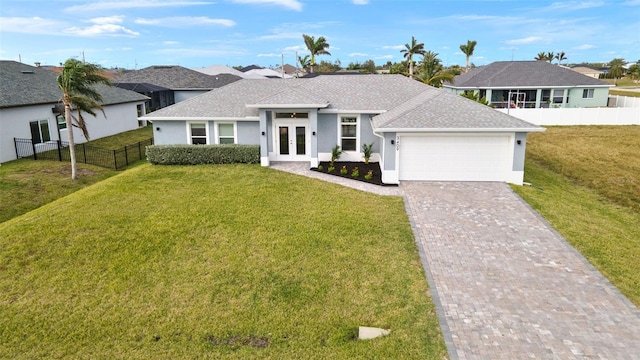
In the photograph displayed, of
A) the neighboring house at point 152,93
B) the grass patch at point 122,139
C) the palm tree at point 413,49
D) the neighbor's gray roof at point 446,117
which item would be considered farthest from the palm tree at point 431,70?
the neighboring house at point 152,93

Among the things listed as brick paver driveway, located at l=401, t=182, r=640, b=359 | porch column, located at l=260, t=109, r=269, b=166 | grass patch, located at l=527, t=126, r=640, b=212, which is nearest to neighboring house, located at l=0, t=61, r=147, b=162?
porch column, located at l=260, t=109, r=269, b=166

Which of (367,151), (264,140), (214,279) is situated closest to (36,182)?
(264,140)

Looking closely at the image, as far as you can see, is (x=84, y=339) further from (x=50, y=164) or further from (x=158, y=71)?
(x=158, y=71)

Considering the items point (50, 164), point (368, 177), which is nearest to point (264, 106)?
point (368, 177)

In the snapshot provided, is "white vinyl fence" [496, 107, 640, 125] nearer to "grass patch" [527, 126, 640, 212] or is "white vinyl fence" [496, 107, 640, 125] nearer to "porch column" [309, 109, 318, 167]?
"grass patch" [527, 126, 640, 212]

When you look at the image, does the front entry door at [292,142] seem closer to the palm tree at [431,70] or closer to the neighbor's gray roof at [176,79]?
the palm tree at [431,70]

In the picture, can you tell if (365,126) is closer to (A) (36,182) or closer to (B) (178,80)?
(A) (36,182)
